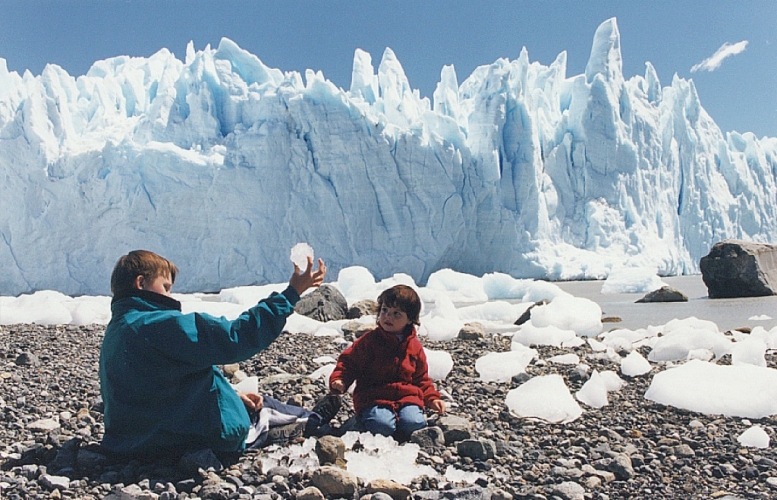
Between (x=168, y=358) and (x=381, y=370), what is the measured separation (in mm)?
730

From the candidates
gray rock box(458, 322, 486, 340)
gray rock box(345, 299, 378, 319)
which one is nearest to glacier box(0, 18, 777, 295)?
gray rock box(345, 299, 378, 319)

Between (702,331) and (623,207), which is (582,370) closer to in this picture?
(702,331)

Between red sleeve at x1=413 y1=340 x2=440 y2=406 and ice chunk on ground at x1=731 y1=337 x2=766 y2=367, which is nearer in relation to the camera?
red sleeve at x1=413 y1=340 x2=440 y2=406

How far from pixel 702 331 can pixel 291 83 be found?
42.4 feet

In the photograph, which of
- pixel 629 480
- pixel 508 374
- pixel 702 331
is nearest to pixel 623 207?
pixel 702 331

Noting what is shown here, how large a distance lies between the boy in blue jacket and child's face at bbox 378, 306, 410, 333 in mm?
474

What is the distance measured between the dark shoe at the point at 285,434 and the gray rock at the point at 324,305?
4.21 metres

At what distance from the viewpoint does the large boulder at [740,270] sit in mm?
8727

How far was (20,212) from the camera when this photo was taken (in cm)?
1443

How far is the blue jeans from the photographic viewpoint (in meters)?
1.96

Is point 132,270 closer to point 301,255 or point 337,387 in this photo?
point 301,255

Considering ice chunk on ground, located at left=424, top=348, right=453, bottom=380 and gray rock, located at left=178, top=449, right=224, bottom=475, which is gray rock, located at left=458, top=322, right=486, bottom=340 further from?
gray rock, located at left=178, top=449, right=224, bottom=475

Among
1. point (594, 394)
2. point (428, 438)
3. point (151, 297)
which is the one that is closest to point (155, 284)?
point (151, 297)

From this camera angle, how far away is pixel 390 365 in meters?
2.09
